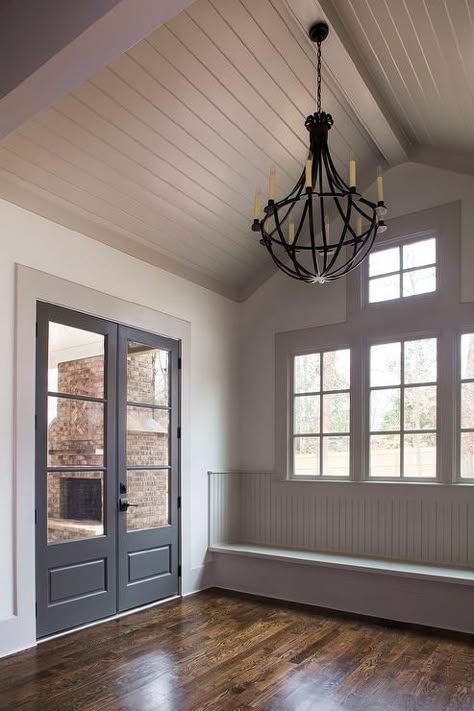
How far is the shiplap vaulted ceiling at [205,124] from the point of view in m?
3.40

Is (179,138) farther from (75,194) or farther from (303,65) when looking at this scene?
(303,65)

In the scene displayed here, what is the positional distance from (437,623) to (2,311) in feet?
12.4

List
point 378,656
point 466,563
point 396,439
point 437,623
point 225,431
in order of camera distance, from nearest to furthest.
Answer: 1. point 378,656
2. point 437,623
3. point 466,563
4. point 396,439
5. point 225,431

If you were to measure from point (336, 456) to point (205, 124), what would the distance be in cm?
309

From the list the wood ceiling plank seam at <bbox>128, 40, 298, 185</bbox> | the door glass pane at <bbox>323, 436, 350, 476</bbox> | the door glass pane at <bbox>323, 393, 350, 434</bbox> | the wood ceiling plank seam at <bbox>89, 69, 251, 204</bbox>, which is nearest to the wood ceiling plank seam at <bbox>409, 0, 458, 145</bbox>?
the wood ceiling plank seam at <bbox>128, 40, 298, 185</bbox>

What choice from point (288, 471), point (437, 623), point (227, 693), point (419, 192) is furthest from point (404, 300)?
point (227, 693)

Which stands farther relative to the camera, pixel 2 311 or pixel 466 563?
pixel 466 563

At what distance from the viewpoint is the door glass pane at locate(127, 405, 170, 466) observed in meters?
4.68

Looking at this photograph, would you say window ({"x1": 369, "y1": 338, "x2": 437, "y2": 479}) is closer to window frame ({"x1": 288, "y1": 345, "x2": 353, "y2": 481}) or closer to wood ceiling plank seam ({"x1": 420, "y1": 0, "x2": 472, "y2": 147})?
window frame ({"x1": 288, "y1": 345, "x2": 353, "y2": 481})

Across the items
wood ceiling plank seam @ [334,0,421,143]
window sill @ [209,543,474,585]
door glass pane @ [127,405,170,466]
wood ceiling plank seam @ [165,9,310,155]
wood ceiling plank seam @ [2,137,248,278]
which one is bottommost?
window sill @ [209,543,474,585]

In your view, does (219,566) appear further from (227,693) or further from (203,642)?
(227,693)

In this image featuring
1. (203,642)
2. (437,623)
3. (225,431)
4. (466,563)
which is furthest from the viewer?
(225,431)

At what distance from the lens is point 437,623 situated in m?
4.13

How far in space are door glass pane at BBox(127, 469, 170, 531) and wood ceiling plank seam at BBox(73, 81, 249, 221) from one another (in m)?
2.37
